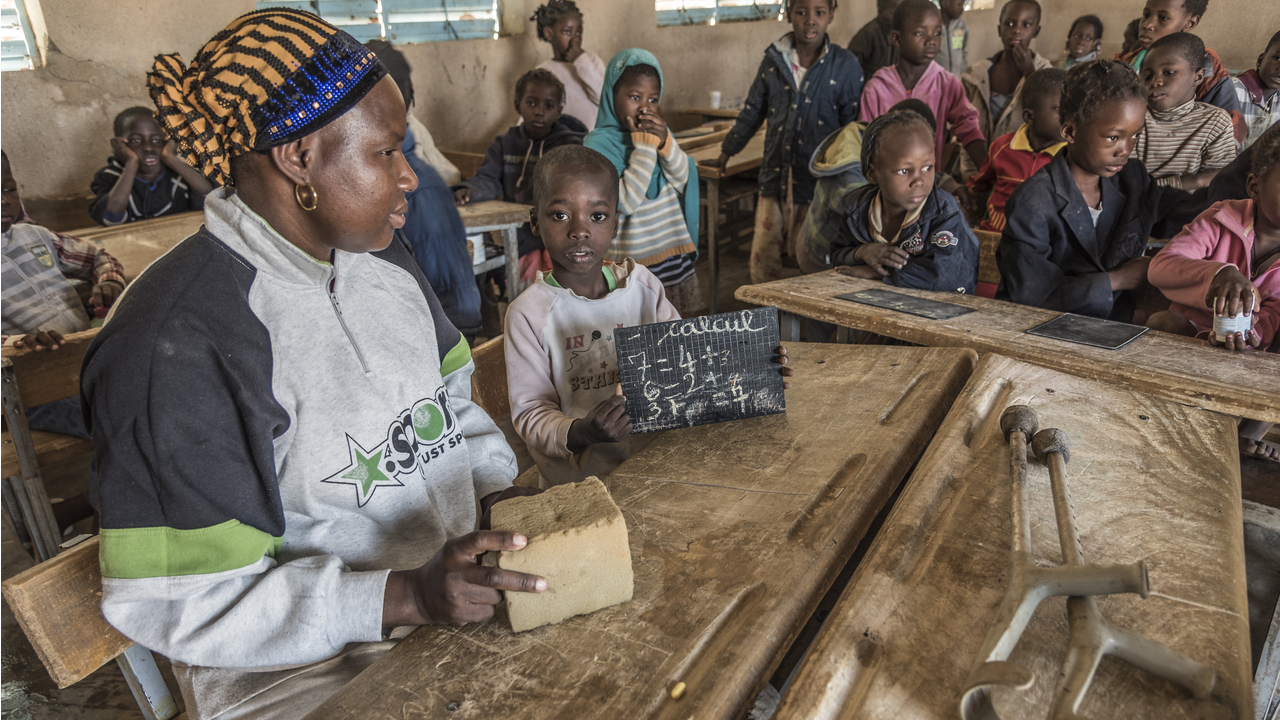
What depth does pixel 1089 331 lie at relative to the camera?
165 centimetres

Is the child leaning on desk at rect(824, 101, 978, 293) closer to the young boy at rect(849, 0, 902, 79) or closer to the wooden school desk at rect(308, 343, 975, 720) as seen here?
the wooden school desk at rect(308, 343, 975, 720)

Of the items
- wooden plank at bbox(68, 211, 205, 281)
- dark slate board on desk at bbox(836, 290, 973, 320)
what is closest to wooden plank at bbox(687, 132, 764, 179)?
dark slate board on desk at bbox(836, 290, 973, 320)

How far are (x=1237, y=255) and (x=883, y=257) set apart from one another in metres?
0.89

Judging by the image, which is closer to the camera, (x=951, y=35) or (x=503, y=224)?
(x=503, y=224)

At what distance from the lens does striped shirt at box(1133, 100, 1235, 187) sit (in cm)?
309

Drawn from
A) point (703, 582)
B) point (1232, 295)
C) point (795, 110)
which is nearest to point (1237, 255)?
point (1232, 295)

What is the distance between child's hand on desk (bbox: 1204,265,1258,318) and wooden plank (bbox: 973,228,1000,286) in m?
1.31

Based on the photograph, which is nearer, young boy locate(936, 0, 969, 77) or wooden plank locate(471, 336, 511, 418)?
wooden plank locate(471, 336, 511, 418)

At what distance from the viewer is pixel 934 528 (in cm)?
101

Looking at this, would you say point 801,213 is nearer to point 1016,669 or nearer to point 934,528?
point 934,528

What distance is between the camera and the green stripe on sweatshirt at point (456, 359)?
4.21ft

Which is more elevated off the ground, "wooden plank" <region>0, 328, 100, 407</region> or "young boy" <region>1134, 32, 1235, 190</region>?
"young boy" <region>1134, 32, 1235, 190</region>

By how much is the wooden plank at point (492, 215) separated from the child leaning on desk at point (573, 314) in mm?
1713

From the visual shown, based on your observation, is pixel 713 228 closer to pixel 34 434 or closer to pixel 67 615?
pixel 34 434
